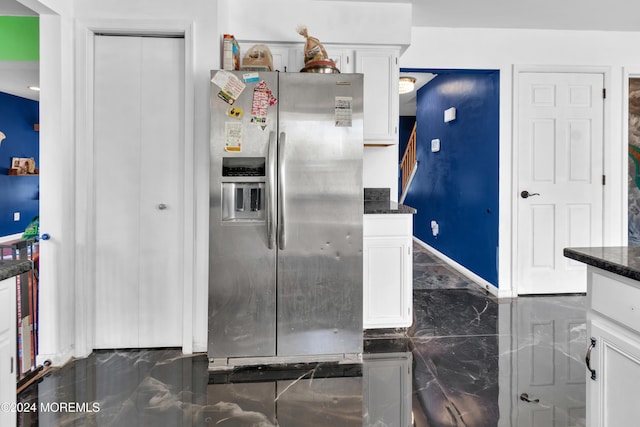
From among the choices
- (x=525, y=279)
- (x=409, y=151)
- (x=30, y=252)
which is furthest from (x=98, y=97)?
(x=409, y=151)

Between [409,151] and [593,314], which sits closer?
[593,314]

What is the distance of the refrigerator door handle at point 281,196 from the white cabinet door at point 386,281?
696mm

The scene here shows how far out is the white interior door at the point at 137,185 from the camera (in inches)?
96.1

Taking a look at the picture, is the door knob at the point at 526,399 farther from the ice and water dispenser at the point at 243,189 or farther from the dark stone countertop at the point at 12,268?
the dark stone countertop at the point at 12,268

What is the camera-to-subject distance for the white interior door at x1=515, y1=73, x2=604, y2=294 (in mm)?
3629

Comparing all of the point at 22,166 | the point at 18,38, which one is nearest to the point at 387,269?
the point at 18,38

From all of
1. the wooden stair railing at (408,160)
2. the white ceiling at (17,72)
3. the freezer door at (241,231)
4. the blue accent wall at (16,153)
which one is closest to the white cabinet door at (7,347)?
the freezer door at (241,231)

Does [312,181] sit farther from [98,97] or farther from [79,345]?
[79,345]

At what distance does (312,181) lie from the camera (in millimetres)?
2273

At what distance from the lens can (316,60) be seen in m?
2.49

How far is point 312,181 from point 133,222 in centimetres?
122

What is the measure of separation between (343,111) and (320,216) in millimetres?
646

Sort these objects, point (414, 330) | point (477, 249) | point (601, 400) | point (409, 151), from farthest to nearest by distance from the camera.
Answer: point (409, 151) → point (477, 249) → point (414, 330) → point (601, 400)

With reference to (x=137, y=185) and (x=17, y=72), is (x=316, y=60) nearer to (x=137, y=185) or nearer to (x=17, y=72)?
(x=137, y=185)
